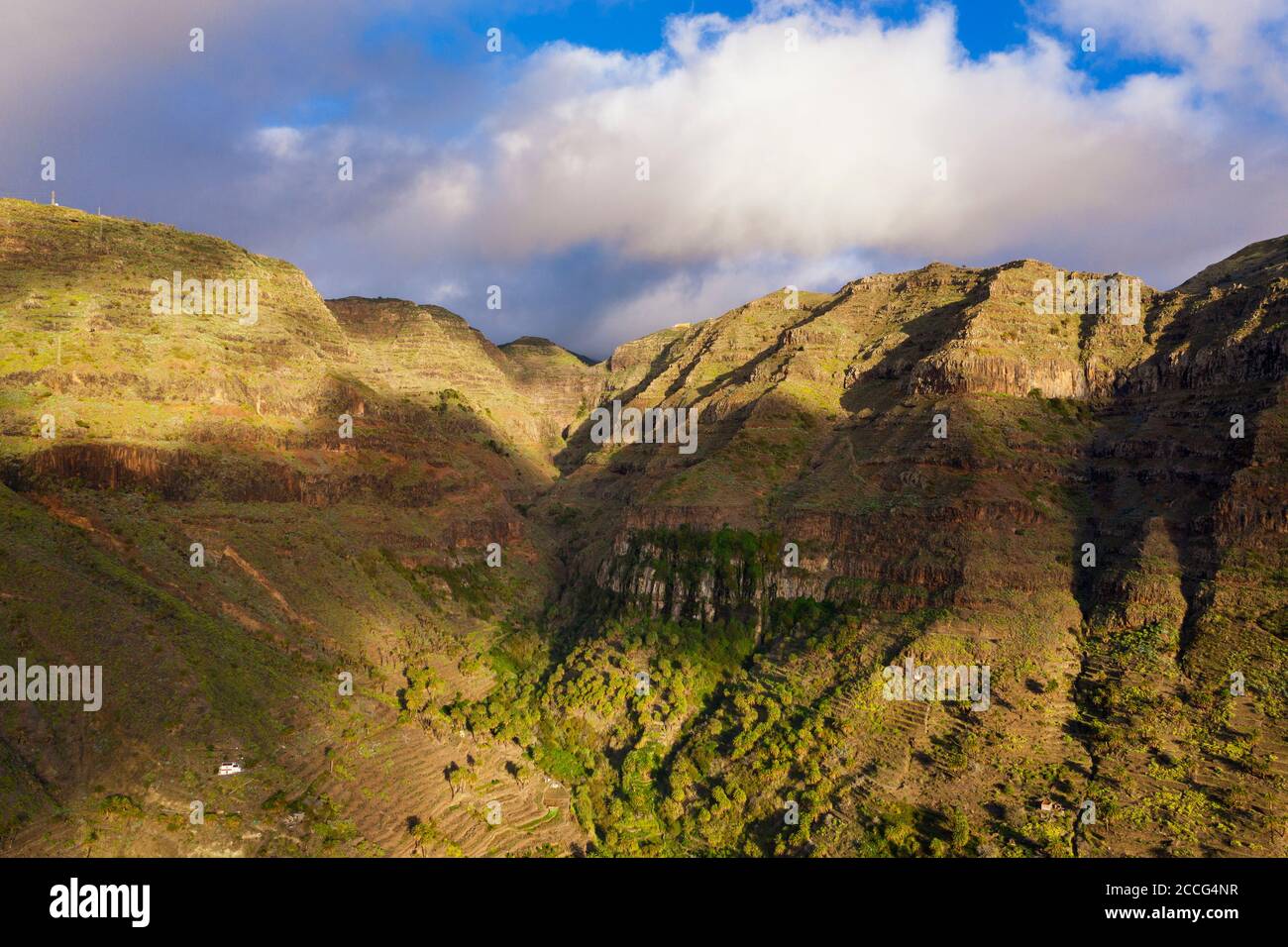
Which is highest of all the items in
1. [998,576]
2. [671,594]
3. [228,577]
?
[228,577]

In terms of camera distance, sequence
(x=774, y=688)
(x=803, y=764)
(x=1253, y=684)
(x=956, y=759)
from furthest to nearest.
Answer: (x=774, y=688)
(x=803, y=764)
(x=956, y=759)
(x=1253, y=684)

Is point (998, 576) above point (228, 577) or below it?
below

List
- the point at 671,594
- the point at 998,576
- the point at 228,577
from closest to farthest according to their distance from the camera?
the point at 998,576, the point at 228,577, the point at 671,594

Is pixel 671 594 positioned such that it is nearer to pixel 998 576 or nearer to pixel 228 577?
pixel 998 576

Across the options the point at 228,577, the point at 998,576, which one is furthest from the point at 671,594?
the point at 228,577

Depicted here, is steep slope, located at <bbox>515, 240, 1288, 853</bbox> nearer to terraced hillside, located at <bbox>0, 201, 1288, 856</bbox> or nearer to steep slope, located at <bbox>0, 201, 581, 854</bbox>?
terraced hillside, located at <bbox>0, 201, 1288, 856</bbox>

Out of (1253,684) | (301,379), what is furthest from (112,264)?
(1253,684)

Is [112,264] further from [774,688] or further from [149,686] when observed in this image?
[774,688]

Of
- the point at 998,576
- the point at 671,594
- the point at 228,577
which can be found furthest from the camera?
the point at 671,594
